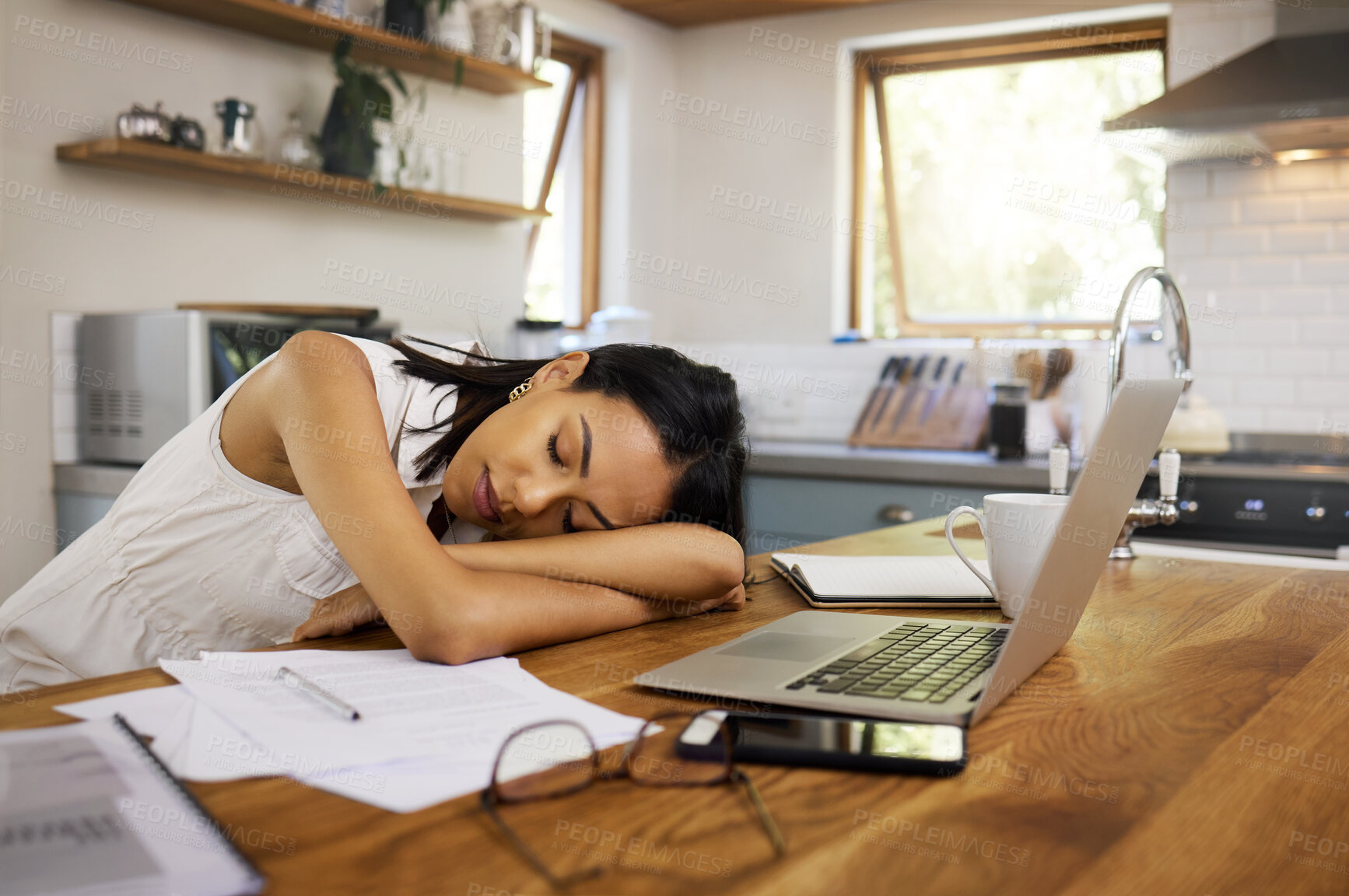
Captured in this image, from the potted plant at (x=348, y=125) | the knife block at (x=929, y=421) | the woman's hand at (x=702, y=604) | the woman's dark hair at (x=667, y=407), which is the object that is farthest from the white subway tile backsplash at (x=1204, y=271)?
the woman's hand at (x=702, y=604)

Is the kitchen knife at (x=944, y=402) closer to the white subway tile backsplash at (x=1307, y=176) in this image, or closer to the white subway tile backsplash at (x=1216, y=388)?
the white subway tile backsplash at (x=1216, y=388)

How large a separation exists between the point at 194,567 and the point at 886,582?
84 centimetres

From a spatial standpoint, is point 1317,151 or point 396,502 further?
point 1317,151

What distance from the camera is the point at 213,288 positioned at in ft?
9.36

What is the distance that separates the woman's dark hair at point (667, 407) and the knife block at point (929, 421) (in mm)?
2313

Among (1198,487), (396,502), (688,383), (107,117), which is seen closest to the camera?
(396,502)

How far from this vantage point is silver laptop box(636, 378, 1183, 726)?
2.48ft

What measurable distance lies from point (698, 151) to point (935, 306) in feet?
3.78

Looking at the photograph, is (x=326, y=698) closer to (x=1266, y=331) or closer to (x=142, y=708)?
(x=142, y=708)

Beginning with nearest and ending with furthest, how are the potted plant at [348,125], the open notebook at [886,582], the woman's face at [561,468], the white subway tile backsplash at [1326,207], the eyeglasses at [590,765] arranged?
1. the eyeglasses at [590,765]
2. the woman's face at [561,468]
3. the open notebook at [886,582]
4. the potted plant at [348,125]
5. the white subway tile backsplash at [1326,207]

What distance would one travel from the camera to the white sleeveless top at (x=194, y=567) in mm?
1256

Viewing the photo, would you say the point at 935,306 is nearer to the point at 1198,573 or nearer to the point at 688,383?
the point at 1198,573

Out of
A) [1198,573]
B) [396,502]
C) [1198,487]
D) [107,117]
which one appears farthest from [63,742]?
[1198,487]

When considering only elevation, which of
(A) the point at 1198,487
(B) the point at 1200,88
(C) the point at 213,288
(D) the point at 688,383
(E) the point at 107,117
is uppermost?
(B) the point at 1200,88
